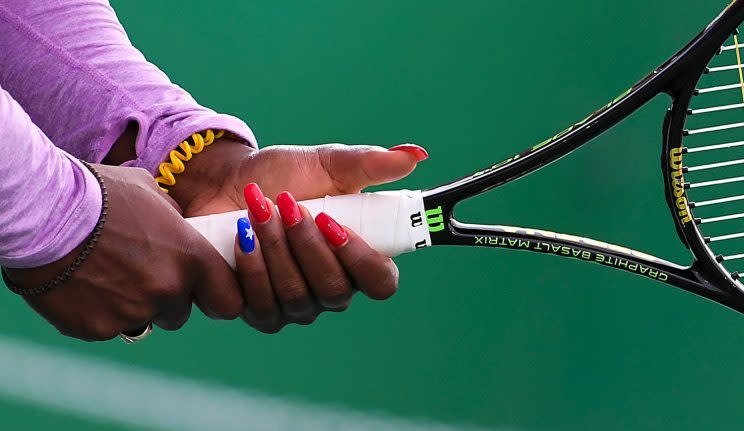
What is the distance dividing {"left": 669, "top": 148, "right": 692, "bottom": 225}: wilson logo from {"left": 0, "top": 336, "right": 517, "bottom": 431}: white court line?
804 mm

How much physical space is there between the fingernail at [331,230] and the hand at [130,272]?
0.27ft

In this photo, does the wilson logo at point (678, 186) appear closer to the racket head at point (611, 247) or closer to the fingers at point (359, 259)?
the racket head at point (611, 247)

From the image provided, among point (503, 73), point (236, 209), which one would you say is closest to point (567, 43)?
point (503, 73)

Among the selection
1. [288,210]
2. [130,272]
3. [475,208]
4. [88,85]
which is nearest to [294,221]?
[288,210]

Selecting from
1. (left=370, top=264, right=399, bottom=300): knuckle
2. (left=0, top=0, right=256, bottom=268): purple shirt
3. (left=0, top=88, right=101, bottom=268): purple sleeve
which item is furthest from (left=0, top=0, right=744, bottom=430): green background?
(left=0, top=88, right=101, bottom=268): purple sleeve

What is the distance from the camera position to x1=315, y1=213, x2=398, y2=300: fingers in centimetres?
88

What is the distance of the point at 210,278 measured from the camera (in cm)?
86

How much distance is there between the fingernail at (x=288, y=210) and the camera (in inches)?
33.9

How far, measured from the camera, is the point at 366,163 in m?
0.92

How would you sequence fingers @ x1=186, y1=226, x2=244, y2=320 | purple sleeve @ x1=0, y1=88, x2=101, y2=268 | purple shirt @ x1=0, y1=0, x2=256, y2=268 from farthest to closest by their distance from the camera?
purple shirt @ x1=0, y1=0, x2=256, y2=268 < fingers @ x1=186, y1=226, x2=244, y2=320 < purple sleeve @ x1=0, y1=88, x2=101, y2=268

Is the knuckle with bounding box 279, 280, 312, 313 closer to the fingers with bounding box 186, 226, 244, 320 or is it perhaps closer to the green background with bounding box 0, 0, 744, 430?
the fingers with bounding box 186, 226, 244, 320

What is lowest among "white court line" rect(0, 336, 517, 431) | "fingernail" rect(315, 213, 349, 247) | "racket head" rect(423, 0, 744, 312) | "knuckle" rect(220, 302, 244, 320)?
"white court line" rect(0, 336, 517, 431)

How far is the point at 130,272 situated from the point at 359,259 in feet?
0.59

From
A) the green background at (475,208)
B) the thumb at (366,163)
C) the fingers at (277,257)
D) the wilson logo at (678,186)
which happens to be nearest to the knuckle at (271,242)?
the fingers at (277,257)
